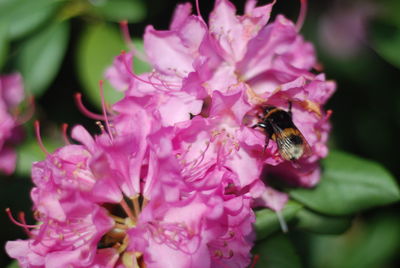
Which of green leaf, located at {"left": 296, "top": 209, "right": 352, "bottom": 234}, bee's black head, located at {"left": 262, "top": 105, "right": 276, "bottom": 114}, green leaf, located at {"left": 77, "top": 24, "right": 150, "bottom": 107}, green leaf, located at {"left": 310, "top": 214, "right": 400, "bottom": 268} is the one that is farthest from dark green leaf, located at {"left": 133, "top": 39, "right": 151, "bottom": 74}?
green leaf, located at {"left": 310, "top": 214, "right": 400, "bottom": 268}

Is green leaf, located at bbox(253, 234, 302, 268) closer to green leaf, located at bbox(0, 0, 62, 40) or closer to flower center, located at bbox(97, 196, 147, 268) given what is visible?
flower center, located at bbox(97, 196, 147, 268)

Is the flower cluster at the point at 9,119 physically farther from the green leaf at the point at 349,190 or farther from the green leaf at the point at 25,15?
the green leaf at the point at 349,190

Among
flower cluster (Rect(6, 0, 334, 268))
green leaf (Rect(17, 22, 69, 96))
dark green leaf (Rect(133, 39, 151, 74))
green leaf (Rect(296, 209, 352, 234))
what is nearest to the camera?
flower cluster (Rect(6, 0, 334, 268))

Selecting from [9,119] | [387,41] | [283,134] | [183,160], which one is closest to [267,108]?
[283,134]

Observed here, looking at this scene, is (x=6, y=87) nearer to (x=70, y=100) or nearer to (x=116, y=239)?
(x=70, y=100)

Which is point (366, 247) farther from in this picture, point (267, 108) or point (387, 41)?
point (267, 108)

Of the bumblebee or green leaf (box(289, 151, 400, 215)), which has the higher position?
the bumblebee
